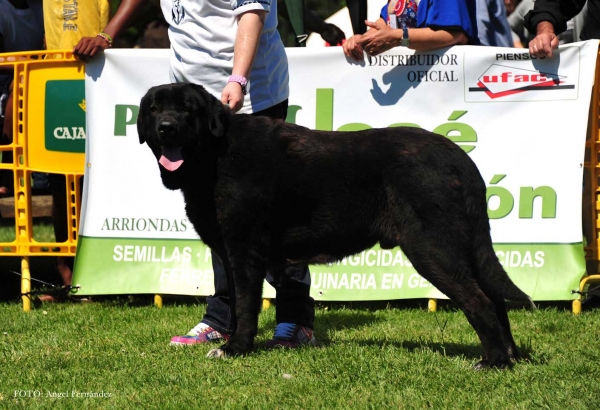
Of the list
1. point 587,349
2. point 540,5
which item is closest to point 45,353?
point 587,349

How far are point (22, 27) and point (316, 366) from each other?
4.69 metres

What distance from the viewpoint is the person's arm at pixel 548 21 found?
17.9 ft

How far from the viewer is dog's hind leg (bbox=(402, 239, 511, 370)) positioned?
3953 mm

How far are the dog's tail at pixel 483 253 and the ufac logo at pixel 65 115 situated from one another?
10.5 ft

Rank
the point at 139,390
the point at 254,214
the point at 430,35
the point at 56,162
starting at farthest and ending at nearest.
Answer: the point at 56,162 → the point at 430,35 → the point at 254,214 → the point at 139,390

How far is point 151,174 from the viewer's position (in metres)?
5.88

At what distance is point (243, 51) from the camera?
14.0 ft

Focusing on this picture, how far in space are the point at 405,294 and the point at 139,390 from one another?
8.33 feet

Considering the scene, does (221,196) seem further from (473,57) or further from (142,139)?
(473,57)

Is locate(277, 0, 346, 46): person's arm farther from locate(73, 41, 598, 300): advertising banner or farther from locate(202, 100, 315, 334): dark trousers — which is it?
locate(202, 100, 315, 334): dark trousers

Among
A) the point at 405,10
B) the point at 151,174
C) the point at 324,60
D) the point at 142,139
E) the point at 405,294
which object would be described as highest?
the point at 405,10

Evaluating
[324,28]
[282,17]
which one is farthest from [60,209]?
[282,17]

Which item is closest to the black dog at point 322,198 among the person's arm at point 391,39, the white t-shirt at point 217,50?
the white t-shirt at point 217,50

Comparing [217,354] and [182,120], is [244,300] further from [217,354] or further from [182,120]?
[182,120]
